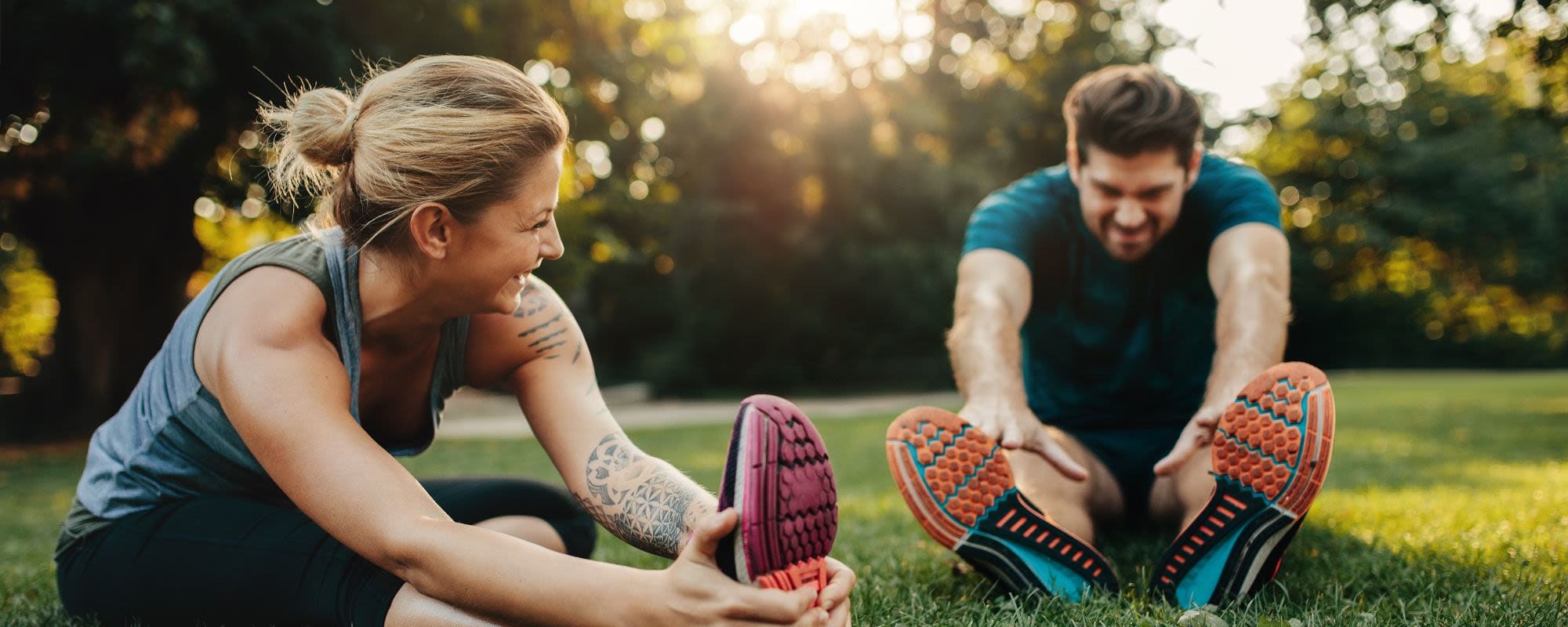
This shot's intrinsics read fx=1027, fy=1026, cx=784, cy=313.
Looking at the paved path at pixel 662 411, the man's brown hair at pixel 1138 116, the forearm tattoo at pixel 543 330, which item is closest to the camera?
the forearm tattoo at pixel 543 330

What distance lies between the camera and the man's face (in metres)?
2.78

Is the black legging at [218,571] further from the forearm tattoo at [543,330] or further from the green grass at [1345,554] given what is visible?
the forearm tattoo at [543,330]

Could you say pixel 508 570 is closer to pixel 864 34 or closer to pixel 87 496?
pixel 87 496

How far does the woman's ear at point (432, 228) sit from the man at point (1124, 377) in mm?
960

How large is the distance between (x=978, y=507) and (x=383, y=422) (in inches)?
49.4

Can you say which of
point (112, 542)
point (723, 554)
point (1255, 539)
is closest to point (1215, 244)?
point (1255, 539)

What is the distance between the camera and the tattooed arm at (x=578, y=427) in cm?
188

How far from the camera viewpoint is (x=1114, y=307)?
3.13m

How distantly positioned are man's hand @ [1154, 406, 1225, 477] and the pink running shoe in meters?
0.99

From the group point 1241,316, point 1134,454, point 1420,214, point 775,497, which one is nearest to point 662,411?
point 1134,454

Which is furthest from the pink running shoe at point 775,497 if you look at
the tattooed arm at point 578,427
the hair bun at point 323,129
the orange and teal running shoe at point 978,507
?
the hair bun at point 323,129

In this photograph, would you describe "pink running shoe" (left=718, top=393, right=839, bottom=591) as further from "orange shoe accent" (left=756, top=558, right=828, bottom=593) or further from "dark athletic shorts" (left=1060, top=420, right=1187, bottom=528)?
"dark athletic shorts" (left=1060, top=420, right=1187, bottom=528)

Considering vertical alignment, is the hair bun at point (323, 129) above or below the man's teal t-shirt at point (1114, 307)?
above

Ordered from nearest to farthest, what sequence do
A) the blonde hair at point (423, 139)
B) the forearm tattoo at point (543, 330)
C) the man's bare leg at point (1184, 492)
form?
the blonde hair at point (423, 139) → the forearm tattoo at point (543, 330) → the man's bare leg at point (1184, 492)
